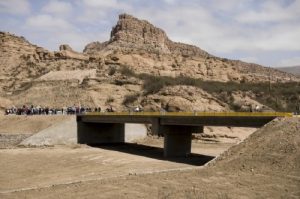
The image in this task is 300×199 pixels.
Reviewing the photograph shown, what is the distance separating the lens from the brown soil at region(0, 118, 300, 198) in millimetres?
22156

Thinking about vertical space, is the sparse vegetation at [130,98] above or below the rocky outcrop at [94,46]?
below

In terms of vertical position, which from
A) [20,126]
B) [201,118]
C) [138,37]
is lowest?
[20,126]

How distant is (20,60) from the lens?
10388 cm

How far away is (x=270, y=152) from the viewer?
27.3 m

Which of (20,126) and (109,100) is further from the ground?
(109,100)

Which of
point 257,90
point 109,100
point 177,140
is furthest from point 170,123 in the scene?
point 257,90

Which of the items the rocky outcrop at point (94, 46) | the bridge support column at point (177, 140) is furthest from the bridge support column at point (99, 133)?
the rocky outcrop at point (94, 46)

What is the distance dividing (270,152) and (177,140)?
46.5 feet

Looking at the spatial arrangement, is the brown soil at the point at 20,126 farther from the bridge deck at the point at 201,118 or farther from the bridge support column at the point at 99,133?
the bridge deck at the point at 201,118

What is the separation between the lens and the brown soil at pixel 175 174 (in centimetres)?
2216

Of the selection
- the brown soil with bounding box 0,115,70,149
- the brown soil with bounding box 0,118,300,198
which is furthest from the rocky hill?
the brown soil with bounding box 0,118,300,198

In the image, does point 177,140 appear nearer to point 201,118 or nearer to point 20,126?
point 201,118

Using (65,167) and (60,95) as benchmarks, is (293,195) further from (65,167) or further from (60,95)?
(60,95)

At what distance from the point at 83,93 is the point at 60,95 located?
4.37m
